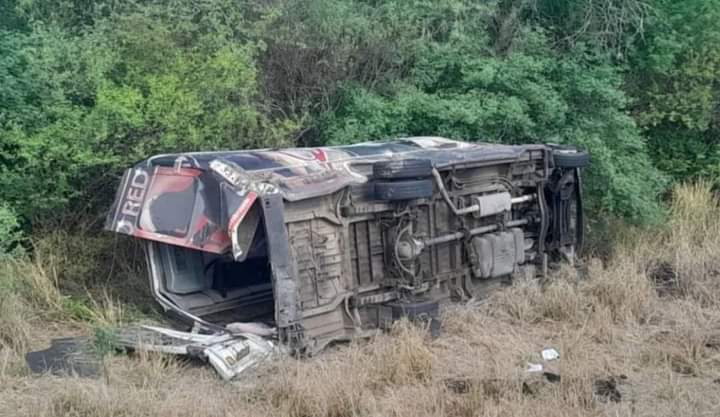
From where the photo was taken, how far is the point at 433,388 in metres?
5.38

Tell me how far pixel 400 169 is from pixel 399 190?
0.19 metres

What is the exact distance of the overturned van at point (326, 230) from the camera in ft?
20.4

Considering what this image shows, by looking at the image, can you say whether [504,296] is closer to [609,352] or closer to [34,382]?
[609,352]

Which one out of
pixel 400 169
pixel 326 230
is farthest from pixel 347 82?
pixel 326 230

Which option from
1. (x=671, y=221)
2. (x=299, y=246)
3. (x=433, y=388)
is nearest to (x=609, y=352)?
(x=433, y=388)

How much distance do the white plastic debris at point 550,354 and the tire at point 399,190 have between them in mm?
1597

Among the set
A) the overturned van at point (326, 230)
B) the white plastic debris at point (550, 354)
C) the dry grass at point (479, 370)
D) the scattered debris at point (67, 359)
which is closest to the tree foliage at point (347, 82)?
the overturned van at point (326, 230)

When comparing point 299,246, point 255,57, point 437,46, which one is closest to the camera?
point 299,246

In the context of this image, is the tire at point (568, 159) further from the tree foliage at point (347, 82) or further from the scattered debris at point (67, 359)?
the scattered debris at point (67, 359)

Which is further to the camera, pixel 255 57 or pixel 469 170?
pixel 255 57

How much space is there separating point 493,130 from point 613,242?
2025 millimetres

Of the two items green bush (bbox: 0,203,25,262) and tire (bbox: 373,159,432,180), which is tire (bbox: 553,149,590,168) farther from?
green bush (bbox: 0,203,25,262)

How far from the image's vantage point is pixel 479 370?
5.81 meters

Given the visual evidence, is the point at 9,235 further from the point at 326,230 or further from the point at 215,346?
the point at 326,230
